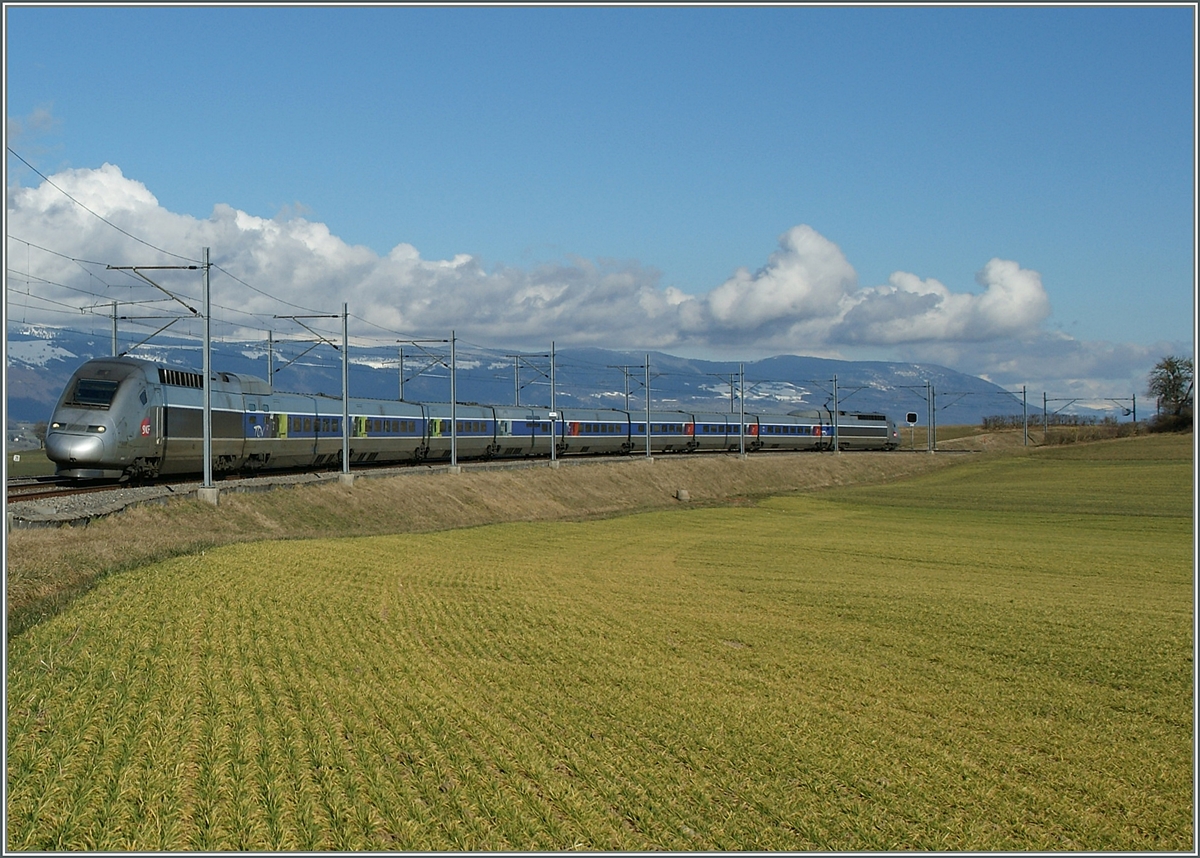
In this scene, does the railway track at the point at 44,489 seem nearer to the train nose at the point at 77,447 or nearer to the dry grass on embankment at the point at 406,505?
the train nose at the point at 77,447

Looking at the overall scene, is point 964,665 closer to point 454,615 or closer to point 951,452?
point 454,615

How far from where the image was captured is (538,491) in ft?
237

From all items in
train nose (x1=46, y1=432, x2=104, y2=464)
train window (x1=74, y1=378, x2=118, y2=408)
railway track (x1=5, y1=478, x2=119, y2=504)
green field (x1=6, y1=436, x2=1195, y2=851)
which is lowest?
green field (x1=6, y1=436, x2=1195, y2=851)

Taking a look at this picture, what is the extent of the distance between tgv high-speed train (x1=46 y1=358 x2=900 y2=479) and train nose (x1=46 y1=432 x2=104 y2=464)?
39 mm

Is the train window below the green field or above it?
above

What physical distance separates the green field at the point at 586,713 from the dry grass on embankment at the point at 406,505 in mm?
1848

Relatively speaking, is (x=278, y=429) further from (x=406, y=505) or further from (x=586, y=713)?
(x=586, y=713)

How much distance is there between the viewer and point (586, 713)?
1642 centimetres

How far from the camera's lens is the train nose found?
3953cm

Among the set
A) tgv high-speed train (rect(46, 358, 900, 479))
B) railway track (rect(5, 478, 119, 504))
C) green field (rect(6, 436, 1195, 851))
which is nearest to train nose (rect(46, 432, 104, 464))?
tgv high-speed train (rect(46, 358, 900, 479))

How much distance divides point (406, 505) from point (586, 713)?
41813mm

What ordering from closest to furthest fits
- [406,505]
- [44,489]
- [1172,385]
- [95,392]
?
[44,489] → [95,392] → [406,505] → [1172,385]

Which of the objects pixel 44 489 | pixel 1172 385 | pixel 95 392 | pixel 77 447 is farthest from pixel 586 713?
pixel 1172 385

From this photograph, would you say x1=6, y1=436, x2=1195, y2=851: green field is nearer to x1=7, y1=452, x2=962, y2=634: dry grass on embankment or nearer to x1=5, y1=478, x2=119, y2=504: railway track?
x1=7, y1=452, x2=962, y2=634: dry grass on embankment
